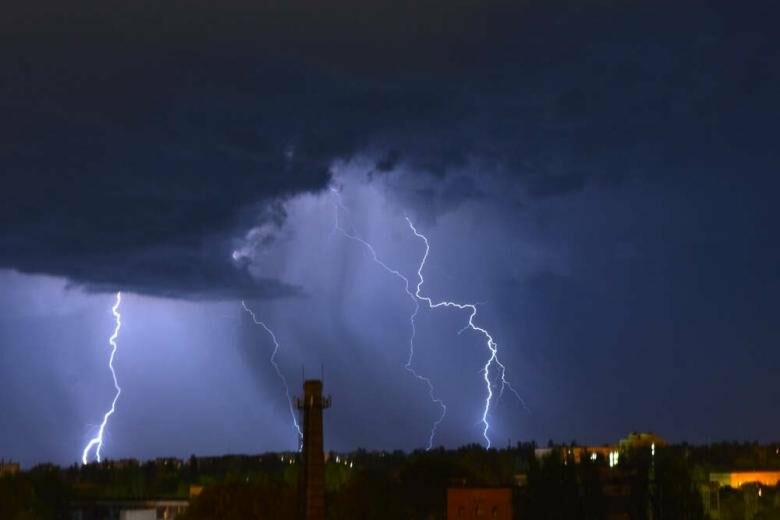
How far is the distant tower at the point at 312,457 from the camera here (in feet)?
191

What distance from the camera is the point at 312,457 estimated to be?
5816cm

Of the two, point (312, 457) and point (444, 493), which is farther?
point (444, 493)

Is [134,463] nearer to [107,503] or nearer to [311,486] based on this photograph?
[107,503]

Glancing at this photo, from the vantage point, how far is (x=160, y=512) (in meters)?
96.5

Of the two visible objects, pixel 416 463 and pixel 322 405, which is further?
pixel 416 463

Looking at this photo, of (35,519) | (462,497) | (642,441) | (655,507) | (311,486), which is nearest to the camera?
(311,486)

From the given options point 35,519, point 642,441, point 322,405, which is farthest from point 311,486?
point 642,441

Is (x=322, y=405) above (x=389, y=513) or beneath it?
above

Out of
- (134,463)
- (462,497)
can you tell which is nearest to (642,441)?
(462,497)

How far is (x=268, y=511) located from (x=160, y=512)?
27.0m

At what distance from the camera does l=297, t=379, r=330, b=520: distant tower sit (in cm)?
5816

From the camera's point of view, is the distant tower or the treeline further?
the treeline

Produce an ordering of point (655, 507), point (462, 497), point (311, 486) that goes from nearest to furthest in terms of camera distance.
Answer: point (311, 486)
point (655, 507)
point (462, 497)

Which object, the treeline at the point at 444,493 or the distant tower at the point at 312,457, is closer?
the distant tower at the point at 312,457
